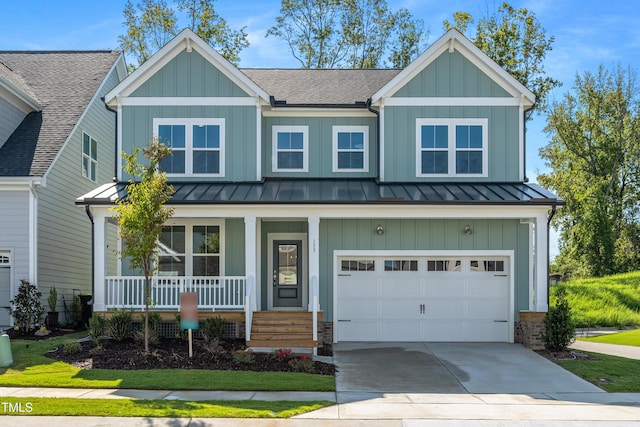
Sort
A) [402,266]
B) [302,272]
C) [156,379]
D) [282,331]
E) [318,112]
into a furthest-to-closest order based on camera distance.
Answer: [318,112], [302,272], [402,266], [282,331], [156,379]

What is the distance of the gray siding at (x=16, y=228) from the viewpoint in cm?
1758

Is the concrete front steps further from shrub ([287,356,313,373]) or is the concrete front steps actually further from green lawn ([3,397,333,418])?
green lawn ([3,397,333,418])

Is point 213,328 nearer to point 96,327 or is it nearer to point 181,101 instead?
point 96,327

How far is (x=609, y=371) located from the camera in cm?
1351

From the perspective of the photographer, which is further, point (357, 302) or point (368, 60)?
point (368, 60)

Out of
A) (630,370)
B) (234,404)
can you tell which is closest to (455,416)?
(234,404)

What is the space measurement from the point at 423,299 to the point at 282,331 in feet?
14.0

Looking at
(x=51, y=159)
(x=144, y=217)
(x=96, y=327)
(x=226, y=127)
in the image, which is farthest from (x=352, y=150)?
(x=51, y=159)

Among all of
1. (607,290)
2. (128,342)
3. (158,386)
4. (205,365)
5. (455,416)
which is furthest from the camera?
(607,290)

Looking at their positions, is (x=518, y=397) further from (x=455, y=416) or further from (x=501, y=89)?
(x=501, y=89)

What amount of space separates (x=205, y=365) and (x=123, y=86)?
328 inches

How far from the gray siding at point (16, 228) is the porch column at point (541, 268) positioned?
1305cm

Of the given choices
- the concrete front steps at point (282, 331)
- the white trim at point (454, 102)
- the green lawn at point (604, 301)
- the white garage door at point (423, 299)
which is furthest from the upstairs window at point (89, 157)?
the green lawn at point (604, 301)

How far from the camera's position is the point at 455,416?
9.77 metres
